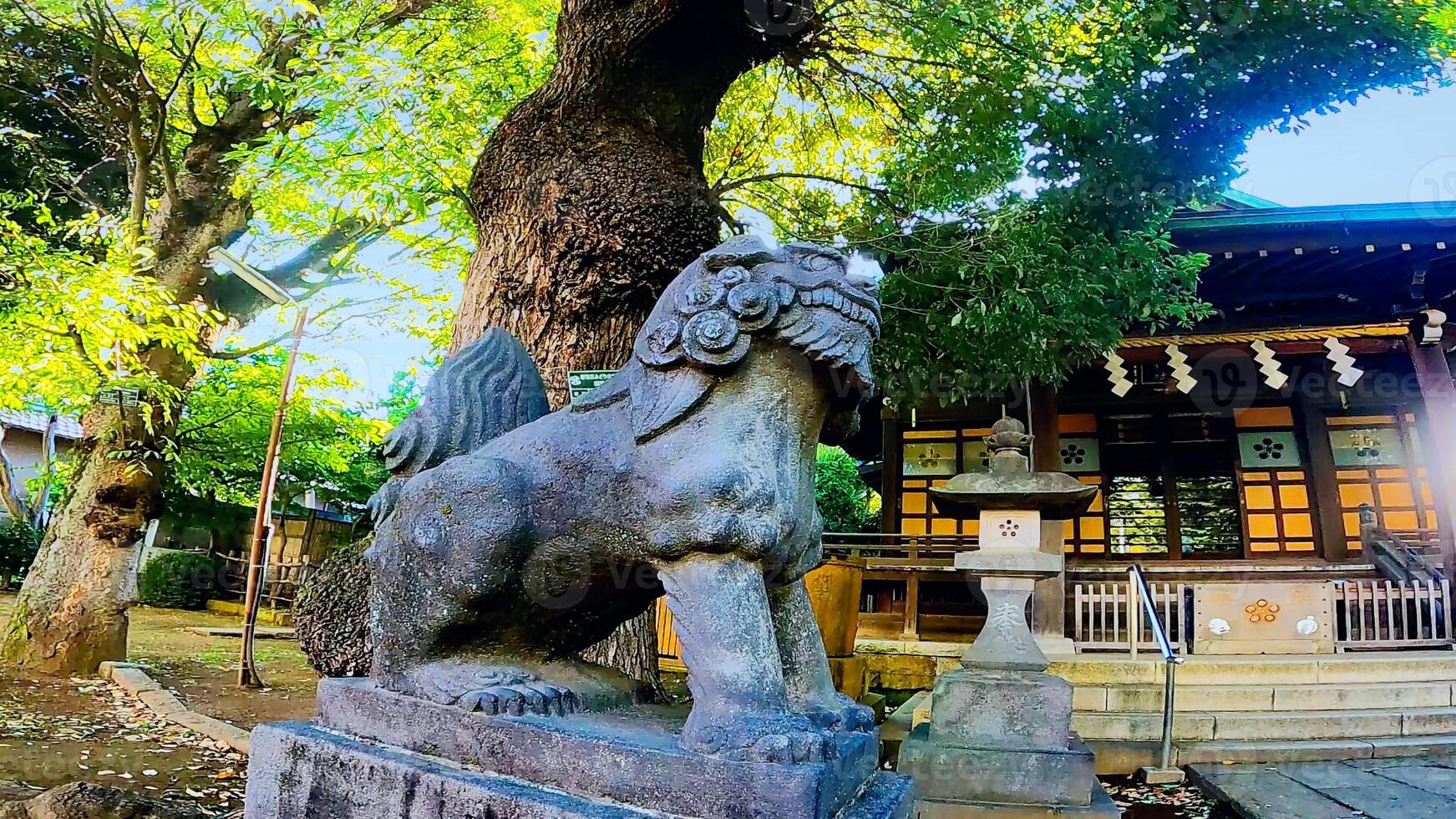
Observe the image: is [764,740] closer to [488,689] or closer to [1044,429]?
[488,689]

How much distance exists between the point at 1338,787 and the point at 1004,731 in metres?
2.58

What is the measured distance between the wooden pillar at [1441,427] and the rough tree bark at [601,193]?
8.83 metres

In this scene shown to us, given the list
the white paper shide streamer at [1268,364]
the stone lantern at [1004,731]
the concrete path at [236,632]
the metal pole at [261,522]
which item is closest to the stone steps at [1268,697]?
the stone lantern at [1004,731]

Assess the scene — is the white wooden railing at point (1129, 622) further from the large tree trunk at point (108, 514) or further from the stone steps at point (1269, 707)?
the large tree trunk at point (108, 514)

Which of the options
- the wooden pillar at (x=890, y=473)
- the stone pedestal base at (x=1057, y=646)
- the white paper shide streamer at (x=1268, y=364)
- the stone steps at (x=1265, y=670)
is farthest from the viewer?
the wooden pillar at (x=890, y=473)

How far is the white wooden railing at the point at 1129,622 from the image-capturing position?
27.3 feet

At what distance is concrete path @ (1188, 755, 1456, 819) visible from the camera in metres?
5.04

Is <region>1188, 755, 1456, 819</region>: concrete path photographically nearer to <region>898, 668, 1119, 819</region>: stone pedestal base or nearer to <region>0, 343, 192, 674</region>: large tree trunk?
<region>898, 668, 1119, 819</region>: stone pedestal base

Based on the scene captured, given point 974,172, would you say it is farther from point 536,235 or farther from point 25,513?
point 25,513

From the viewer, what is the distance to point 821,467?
2055 centimetres

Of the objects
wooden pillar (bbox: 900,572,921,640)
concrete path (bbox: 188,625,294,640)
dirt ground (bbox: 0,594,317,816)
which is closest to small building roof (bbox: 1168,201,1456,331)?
wooden pillar (bbox: 900,572,921,640)

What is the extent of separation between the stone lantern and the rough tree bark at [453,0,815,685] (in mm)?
2010

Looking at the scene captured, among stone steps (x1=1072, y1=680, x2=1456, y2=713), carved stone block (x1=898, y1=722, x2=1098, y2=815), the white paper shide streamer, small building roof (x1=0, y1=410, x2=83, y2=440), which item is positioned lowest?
carved stone block (x1=898, y1=722, x2=1098, y2=815)

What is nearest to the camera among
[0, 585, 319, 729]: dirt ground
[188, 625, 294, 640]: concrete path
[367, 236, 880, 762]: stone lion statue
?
[367, 236, 880, 762]: stone lion statue
